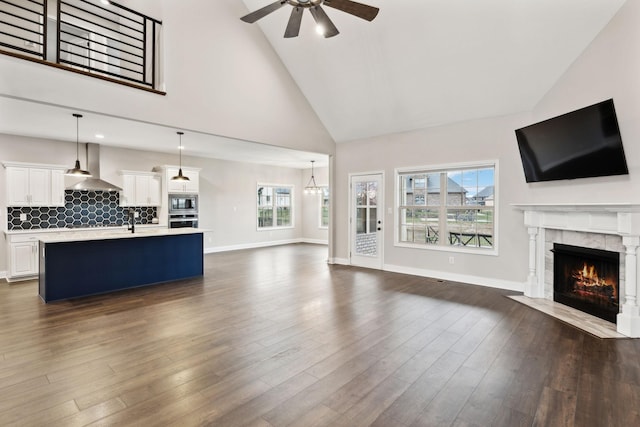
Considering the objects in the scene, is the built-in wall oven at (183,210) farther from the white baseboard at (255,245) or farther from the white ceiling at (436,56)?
the white ceiling at (436,56)

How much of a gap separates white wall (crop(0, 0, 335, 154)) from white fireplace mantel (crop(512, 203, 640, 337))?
440 cm

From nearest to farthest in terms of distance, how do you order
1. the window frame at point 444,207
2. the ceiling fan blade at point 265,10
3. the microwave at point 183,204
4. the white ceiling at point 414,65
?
1. the ceiling fan blade at point 265,10
2. the white ceiling at point 414,65
3. the window frame at point 444,207
4. the microwave at point 183,204

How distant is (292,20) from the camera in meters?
3.50

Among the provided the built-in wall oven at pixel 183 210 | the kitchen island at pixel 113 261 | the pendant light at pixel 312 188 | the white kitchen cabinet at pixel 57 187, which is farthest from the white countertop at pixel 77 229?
the pendant light at pixel 312 188

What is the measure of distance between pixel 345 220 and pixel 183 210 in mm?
4148

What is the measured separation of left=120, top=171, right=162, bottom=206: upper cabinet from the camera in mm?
7414

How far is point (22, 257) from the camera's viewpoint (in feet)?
19.6

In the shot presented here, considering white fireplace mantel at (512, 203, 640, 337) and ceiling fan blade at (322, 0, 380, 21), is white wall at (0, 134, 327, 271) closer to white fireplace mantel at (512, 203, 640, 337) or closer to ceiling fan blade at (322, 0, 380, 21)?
ceiling fan blade at (322, 0, 380, 21)

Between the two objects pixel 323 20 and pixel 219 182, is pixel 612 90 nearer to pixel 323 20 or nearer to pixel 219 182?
pixel 323 20

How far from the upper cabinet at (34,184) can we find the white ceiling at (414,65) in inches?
25.8

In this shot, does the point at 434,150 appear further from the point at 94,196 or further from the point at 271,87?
the point at 94,196

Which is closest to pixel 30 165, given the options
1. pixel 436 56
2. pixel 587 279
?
pixel 436 56

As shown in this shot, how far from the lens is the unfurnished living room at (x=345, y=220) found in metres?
2.46

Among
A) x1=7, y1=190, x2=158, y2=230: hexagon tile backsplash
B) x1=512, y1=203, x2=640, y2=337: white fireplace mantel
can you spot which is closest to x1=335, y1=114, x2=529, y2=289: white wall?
x1=512, y1=203, x2=640, y2=337: white fireplace mantel
